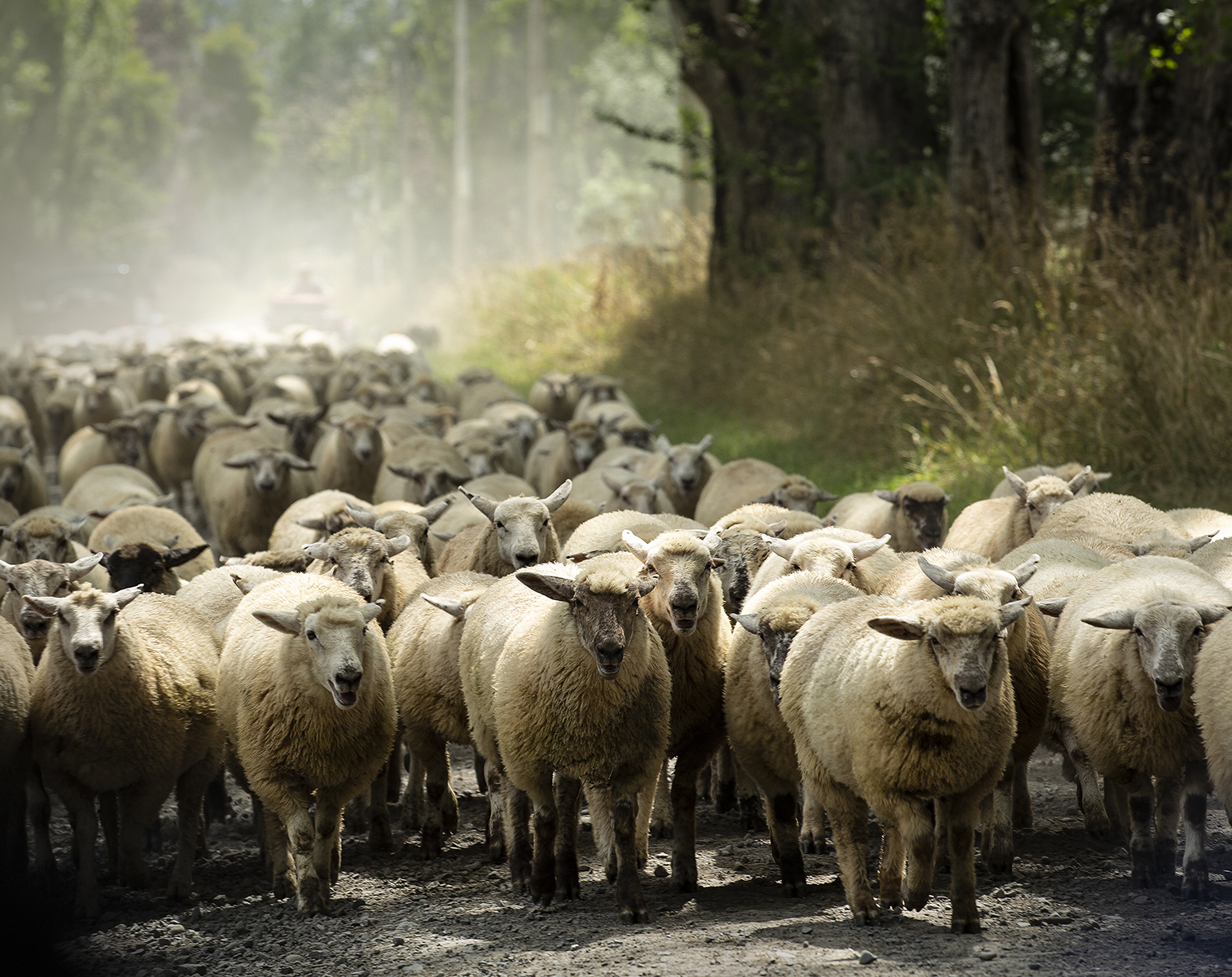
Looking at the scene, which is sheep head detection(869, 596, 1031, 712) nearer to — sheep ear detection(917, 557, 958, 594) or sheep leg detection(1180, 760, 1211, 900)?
sheep ear detection(917, 557, 958, 594)

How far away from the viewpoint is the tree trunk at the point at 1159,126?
39.6 feet

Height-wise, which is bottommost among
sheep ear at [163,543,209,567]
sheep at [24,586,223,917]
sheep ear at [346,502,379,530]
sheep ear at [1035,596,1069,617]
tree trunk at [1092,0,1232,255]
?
sheep at [24,586,223,917]

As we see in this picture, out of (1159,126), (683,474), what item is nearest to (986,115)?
(1159,126)

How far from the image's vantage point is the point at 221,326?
52219 mm

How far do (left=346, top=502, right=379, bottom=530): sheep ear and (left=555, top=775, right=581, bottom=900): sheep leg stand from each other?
3.05m

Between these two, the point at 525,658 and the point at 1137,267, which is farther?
the point at 1137,267

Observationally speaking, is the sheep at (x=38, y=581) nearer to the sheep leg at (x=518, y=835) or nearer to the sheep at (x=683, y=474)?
the sheep leg at (x=518, y=835)

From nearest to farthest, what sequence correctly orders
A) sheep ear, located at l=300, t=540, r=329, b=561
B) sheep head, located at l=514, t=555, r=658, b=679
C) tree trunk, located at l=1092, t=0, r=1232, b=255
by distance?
1. sheep head, located at l=514, t=555, r=658, b=679
2. sheep ear, located at l=300, t=540, r=329, b=561
3. tree trunk, located at l=1092, t=0, r=1232, b=255

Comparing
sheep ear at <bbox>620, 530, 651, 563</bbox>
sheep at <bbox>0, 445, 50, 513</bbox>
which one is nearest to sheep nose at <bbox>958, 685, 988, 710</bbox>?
sheep ear at <bbox>620, 530, 651, 563</bbox>

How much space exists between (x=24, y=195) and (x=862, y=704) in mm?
57102

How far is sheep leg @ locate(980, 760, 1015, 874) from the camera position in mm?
5973

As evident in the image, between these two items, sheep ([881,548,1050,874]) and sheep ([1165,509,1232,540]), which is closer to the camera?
sheep ([881,548,1050,874])

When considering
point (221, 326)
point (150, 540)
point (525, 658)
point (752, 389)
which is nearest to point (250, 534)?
point (150, 540)

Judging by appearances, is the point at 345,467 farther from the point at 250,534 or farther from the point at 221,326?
the point at 221,326
